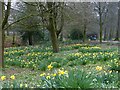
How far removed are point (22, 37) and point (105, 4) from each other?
9217mm

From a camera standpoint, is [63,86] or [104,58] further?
[104,58]

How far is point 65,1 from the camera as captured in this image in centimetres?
1029

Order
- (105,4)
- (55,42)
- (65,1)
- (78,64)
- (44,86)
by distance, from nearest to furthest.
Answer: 1. (44,86)
2. (78,64)
3. (65,1)
4. (55,42)
5. (105,4)

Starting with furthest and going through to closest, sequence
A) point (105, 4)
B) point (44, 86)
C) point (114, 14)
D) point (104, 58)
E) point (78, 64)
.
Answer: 1. point (114, 14)
2. point (105, 4)
3. point (104, 58)
4. point (78, 64)
5. point (44, 86)

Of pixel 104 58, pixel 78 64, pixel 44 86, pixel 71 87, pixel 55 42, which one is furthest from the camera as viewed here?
pixel 55 42

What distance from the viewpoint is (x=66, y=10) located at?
35.7 feet

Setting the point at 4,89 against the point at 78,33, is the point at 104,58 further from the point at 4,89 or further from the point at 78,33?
the point at 78,33

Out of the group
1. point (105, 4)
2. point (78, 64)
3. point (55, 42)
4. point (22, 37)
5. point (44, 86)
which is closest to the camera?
point (44, 86)

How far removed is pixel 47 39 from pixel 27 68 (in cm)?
1735

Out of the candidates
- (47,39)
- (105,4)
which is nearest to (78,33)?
(47,39)

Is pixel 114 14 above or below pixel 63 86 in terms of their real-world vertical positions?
above

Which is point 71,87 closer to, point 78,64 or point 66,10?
point 78,64

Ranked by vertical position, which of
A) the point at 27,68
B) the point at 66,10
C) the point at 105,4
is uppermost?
the point at 105,4

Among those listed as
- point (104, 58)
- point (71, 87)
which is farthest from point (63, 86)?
point (104, 58)
